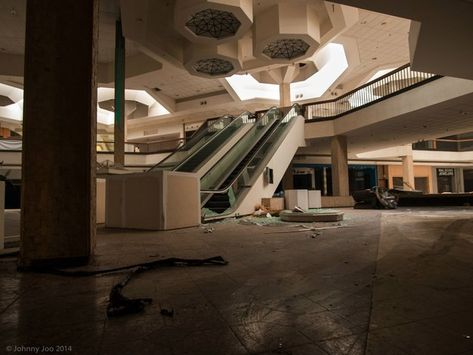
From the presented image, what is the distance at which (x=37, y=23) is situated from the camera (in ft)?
11.0

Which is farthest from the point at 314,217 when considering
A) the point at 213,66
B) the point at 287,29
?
the point at 213,66

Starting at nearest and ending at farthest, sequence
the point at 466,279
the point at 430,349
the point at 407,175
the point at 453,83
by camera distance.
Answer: the point at 430,349
the point at 466,279
the point at 453,83
the point at 407,175

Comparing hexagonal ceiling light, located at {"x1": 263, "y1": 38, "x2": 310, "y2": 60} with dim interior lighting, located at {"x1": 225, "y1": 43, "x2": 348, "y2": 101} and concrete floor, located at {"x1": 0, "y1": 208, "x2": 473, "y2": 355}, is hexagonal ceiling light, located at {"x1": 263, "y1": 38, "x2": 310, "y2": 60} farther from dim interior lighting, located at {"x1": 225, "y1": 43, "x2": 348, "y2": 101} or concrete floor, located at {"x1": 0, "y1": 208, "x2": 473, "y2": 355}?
concrete floor, located at {"x1": 0, "y1": 208, "x2": 473, "y2": 355}

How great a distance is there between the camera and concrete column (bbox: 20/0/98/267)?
3244 millimetres

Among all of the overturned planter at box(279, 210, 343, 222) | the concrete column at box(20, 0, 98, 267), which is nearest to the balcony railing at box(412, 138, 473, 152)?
the overturned planter at box(279, 210, 343, 222)

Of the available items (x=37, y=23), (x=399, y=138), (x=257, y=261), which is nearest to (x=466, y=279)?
(x=257, y=261)

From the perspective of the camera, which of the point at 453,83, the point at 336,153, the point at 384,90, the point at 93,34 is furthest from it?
the point at 336,153

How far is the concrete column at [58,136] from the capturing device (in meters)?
3.24

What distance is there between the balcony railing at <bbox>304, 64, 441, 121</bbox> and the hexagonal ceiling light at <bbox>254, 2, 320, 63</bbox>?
10.9 ft

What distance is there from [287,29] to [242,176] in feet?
24.2

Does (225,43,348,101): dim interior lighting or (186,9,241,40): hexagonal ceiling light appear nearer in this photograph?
(186,9,241,40): hexagonal ceiling light

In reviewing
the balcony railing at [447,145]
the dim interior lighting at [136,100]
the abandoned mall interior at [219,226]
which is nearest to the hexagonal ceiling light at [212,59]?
the abandoned mall interior at [219,226]

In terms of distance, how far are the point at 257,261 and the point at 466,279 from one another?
1.91m

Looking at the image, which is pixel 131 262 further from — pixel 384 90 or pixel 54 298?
pixel 384 90
